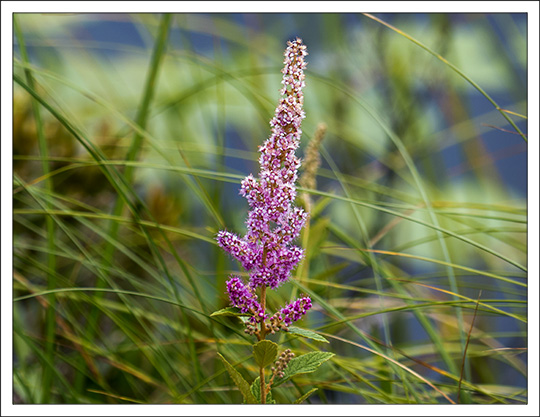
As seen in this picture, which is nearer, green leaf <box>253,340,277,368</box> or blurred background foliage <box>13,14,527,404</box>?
green leaf <box>253,340,277,368</box>

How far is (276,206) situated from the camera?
53 cm

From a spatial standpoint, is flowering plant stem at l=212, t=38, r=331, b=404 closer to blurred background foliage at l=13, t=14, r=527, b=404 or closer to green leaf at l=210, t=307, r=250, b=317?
green leaf at l=210, t=307, r=250, b=317

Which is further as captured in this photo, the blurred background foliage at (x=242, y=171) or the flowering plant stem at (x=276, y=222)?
the blurred background foliage at (x=242, y=171)

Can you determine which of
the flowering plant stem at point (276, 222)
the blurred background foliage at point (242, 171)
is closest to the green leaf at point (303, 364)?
the flowering plant stem at point (276, 222)

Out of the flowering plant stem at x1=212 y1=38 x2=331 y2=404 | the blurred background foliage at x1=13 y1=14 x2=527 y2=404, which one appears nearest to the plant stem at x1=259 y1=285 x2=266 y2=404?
the flowering plant stem at x1=212 y1=38 x2=331 y2=404

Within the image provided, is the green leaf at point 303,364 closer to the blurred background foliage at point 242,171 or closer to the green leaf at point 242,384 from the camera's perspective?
the green leaf at point 242,384

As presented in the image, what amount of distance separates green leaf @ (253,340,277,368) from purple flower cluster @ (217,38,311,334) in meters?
0.04

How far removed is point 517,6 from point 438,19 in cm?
72

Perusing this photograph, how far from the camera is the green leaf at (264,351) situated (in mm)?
522

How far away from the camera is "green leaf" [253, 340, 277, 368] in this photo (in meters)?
0.52

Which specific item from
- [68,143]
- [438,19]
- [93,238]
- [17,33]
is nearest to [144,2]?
[17,33]

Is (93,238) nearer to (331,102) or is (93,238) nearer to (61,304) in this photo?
(61,304)

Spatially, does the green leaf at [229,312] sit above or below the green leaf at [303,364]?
above

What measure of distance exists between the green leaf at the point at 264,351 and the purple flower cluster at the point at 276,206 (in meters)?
0.04
